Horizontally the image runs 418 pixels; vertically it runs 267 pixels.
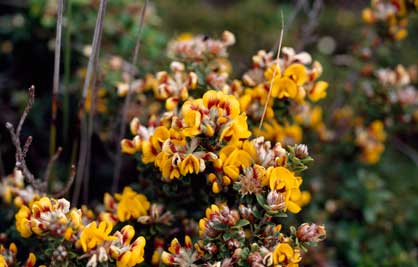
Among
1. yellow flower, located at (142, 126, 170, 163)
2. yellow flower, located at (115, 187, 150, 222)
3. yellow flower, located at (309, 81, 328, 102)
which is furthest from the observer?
yellow flower, located at (309, 81, 328, 102)

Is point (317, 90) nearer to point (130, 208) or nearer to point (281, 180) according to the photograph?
point (281, 180)

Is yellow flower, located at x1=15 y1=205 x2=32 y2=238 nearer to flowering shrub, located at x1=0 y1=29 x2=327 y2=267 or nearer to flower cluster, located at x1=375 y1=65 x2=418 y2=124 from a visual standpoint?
flowering shrub, located at x1=0 y1=29 x2=327 y2=267

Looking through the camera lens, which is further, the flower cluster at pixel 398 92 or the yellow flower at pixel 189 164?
the flower cluster at pixel 398 92

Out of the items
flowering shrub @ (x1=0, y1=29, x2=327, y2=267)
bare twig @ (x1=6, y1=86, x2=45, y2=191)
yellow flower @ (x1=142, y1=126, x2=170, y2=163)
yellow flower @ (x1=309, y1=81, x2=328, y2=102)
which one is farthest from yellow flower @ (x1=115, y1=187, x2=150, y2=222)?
yellow flower @ (x1=309, y1=81, x2=328, y2=102)

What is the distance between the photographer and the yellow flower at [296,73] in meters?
1.64

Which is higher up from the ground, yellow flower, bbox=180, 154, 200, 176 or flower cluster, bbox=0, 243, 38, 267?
yellow flower, bbox=180, 154, 200, 176

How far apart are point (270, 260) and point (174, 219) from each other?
441 millimetres

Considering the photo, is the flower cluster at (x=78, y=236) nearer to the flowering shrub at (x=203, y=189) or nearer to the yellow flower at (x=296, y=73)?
the flowering shrub at (x=203, y=189)

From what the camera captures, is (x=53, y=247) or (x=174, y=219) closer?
(x=53, y=247)

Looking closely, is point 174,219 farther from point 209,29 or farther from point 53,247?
point 209,29

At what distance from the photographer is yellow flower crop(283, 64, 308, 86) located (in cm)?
164

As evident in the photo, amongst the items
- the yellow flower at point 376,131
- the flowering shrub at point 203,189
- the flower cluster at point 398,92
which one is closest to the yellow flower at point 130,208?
the flowering shrub at point 203,189

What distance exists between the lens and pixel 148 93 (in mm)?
2086

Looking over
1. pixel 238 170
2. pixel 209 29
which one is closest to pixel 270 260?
pixel 238 170
